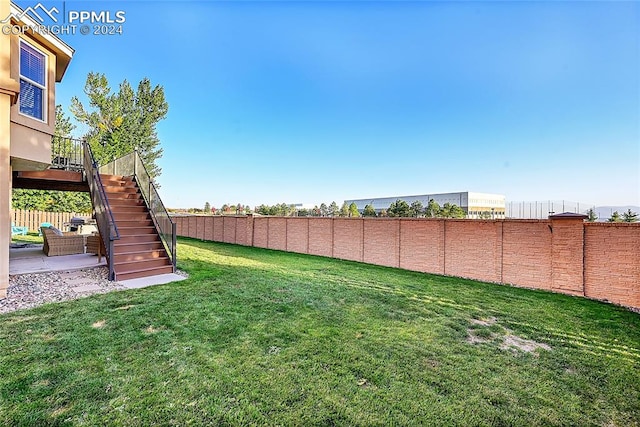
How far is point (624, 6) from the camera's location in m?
7.17

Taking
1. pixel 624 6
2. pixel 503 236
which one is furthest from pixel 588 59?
pixel 503 236

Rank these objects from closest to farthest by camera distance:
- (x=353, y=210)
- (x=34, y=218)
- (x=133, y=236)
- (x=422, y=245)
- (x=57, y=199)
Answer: (x=133, y=236), (x=422, y=245), (x=34, y=218), (x=57, y=199), (x=353, y=210)

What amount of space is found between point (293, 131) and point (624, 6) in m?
16.2

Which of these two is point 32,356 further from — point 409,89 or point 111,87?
point 111,87

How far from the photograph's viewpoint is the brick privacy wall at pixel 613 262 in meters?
5.93

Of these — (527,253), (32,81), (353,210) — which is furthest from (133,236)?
(353,210)

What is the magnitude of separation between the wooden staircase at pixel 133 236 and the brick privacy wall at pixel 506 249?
6615 mm

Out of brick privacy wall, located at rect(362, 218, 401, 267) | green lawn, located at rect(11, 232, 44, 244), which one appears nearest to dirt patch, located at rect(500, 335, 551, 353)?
brick privacy wall, located at rect(362, 218, 401, 267)

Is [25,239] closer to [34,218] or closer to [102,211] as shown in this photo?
[34,218]

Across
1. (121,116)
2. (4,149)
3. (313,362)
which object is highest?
(121,116)

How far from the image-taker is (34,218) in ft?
64.5

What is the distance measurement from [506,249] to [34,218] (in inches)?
1090

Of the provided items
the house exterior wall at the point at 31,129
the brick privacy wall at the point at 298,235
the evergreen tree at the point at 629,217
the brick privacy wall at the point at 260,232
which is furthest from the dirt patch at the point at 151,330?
the evergreen tree at the point at 629,217

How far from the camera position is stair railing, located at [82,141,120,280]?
21.3ft
